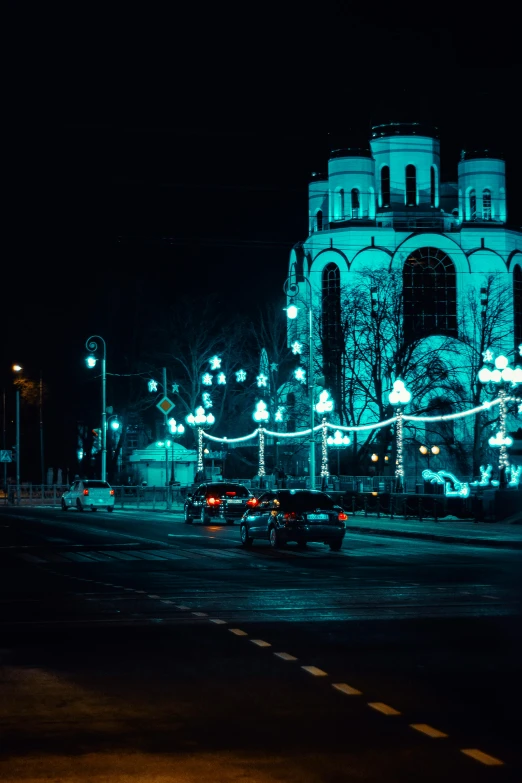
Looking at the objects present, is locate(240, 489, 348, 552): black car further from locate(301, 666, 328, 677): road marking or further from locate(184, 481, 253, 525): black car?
locate(301, 666, 328, 677): road marking

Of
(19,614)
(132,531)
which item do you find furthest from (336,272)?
(19,614)

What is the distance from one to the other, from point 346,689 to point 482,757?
8.46ft

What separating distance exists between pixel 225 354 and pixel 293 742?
3256 inches

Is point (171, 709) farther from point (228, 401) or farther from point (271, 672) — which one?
point (228, 401)

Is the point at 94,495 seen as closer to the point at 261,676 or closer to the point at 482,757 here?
the point at 261,676

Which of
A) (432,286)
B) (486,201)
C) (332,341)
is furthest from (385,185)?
(332,341)

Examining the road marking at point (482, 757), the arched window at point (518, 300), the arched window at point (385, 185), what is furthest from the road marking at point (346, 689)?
the arched window at point (385, 185)

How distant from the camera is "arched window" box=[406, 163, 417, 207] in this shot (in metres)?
97.2

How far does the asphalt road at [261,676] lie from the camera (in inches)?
308

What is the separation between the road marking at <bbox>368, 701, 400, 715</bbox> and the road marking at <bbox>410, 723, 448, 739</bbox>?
463 millimetres

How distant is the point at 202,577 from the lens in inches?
877

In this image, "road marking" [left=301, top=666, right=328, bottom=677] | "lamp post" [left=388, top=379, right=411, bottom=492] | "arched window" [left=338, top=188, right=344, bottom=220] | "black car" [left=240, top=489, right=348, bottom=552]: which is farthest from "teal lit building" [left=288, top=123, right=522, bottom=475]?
"road marking" [left=301, top=666, right=328, bottom=677]

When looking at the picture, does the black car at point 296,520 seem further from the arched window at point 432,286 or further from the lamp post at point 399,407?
the arched window at point 432,286

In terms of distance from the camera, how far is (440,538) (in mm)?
35250
